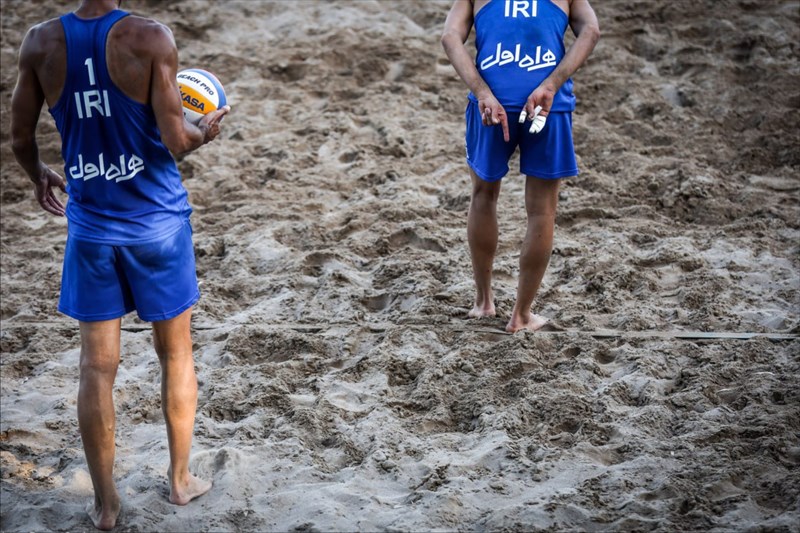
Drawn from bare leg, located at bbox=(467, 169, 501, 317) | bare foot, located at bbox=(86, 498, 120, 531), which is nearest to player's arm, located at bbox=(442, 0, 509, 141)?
bare leg, located at bbox=(467, 169, 501, 317)

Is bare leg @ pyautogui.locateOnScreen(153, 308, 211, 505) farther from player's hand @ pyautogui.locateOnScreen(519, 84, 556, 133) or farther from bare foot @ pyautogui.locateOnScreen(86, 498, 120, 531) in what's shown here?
player's hand @ pyautogui.locateOnScreen(519, 84, 556, 133)

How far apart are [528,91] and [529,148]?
0.25 m

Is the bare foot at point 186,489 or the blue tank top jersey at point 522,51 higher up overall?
the blue tank top jersey at point 522,51

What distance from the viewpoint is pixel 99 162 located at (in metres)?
2.95

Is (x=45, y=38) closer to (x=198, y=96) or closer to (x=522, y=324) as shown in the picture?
(x=198, y=96)

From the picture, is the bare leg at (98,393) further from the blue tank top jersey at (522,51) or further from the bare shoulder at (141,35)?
the blue tank top jersey at (522,51)

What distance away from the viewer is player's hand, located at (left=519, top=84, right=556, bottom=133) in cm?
393

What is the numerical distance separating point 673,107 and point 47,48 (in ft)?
16.8

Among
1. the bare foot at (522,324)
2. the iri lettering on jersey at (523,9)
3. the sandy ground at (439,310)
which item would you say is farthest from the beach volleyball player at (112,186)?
the bare foot at (522,324)

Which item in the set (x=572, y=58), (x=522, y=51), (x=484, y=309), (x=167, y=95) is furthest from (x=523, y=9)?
(x=167, y=95)

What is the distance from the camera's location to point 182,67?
7898 mm

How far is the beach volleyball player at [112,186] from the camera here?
9.36ft

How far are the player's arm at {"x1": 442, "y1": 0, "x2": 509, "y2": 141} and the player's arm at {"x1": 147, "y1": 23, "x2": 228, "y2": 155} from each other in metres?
1.45

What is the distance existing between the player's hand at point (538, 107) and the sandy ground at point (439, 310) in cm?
101
